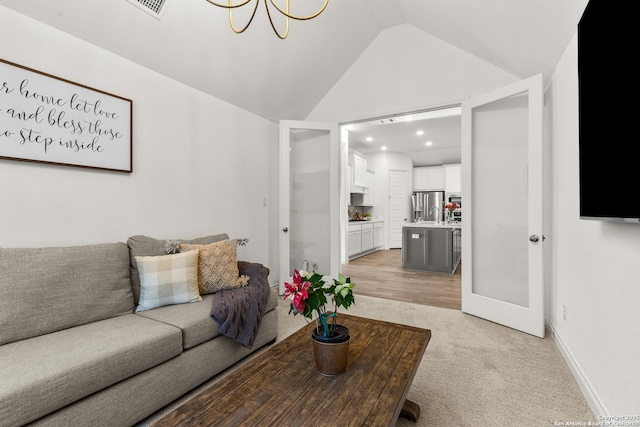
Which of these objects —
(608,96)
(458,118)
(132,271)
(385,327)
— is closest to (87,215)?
(132,271)

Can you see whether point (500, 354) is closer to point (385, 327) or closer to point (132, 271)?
point (385, 327)

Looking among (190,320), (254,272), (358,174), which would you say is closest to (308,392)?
(190,320)

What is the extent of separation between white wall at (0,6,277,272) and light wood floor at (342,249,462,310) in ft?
5.32

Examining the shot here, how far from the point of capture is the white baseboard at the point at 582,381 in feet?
5.47

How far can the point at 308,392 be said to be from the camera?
122 centimetres

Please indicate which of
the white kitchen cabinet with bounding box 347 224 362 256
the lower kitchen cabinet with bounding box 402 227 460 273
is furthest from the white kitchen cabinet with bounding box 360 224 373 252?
the lower kitchen cabinet with bounding box 402 227 460 273

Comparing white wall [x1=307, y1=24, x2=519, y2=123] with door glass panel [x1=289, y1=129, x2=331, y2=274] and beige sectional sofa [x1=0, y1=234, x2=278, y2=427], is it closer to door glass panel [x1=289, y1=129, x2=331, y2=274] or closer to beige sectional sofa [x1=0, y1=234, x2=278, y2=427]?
door glass panel [x1=289, y1=129, x2=331, y2=274]

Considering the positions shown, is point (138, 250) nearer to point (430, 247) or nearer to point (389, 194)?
point (430, 247)

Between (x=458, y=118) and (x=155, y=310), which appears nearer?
(x=155, y=310)

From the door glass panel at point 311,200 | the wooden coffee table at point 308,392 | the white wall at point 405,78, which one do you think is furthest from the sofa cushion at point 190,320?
the white wall at point 405,78

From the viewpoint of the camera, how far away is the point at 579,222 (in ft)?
6.81

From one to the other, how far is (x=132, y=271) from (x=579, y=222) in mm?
3096

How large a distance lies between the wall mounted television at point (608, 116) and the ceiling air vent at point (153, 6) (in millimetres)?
2678

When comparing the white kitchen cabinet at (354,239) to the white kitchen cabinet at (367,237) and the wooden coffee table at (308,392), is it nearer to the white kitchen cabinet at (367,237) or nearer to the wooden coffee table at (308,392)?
the white kitchen cabinet at (367,237)
